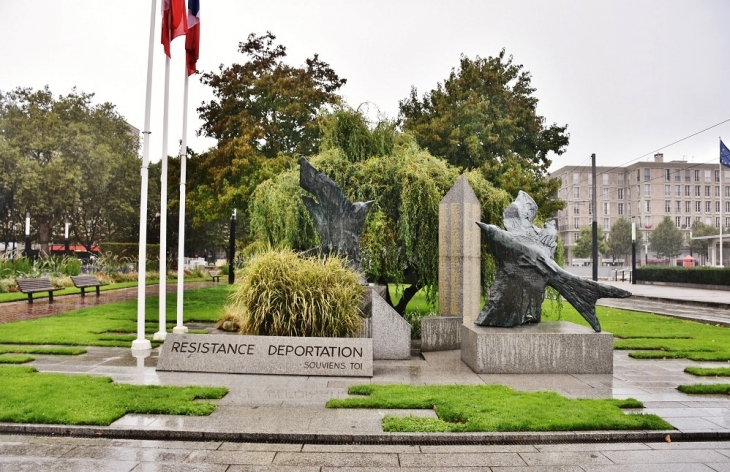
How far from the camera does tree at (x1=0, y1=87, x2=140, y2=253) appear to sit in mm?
34219

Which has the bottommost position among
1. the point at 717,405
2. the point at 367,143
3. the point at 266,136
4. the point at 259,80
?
the point at 717,405

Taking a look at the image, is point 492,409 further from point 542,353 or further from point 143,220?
point 143,220

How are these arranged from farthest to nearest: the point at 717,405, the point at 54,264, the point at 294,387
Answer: the point at 54,264
the point at 294,387
the point at 717,405

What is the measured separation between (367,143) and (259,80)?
10.9 metres

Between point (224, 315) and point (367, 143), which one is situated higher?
point (367, 143)

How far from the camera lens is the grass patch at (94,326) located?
11.8 m

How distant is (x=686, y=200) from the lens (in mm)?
90438

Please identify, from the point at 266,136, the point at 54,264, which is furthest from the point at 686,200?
the point at 54,264

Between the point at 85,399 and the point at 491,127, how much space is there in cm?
2279

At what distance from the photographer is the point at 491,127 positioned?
2619 cm

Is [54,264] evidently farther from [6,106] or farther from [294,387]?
[294,387]

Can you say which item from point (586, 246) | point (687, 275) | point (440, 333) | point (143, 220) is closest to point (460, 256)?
point (440, 333)

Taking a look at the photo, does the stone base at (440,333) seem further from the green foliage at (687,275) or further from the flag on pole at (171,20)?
the green foliage at (687,275)

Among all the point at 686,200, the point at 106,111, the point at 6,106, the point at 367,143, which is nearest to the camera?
the point at 367,143
